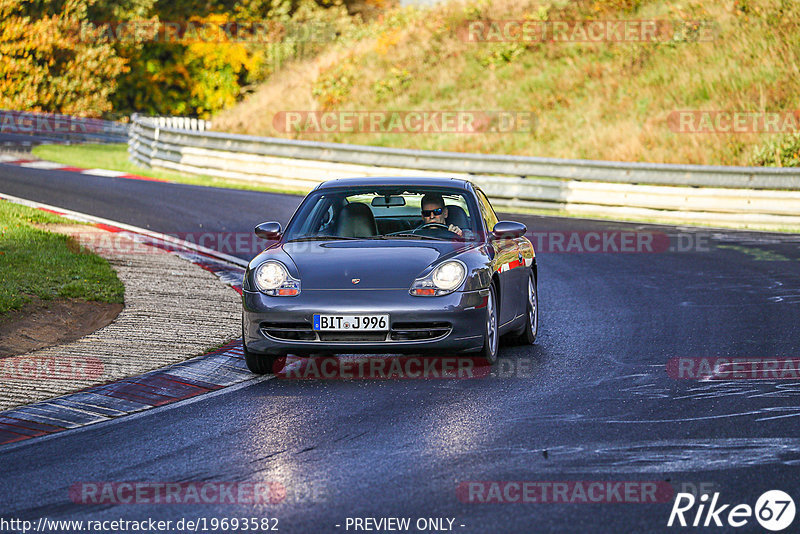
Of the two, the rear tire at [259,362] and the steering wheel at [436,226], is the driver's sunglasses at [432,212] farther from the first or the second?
the rear tire at [259,362]

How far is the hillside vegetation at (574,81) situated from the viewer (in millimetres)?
27328

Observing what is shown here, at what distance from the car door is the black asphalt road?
39 centimetres

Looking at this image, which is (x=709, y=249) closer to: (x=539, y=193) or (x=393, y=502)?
(x=539, y=193)

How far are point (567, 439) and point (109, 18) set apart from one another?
50.2 meters

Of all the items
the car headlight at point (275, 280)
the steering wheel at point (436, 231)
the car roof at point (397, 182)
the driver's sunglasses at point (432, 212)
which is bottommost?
the car headlight at point (275, 280)

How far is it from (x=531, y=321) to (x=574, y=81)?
75.2ft

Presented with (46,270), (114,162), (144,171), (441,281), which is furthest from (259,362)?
(114,162)

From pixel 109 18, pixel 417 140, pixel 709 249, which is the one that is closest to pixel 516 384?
pixel 709 249

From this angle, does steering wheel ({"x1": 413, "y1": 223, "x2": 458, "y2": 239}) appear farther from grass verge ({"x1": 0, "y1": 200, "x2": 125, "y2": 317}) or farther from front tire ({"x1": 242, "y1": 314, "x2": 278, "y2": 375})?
grass verge ({"x1": 0, "y1": 200, "x2": 125, "y2": 317})

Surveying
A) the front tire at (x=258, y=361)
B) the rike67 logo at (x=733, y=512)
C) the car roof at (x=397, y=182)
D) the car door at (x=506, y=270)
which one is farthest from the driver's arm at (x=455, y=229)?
the rike67 logo at (x=733, y=512)

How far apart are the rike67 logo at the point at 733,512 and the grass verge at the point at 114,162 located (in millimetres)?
19894

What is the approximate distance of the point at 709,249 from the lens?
16.9m

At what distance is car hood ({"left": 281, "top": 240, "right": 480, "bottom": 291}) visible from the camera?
8617 millimetres

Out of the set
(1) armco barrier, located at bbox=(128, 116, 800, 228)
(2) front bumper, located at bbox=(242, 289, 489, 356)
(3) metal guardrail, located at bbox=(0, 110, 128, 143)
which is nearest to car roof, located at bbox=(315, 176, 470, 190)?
(2) front bumper, located at bbox=(242, 289, 489, 356)
